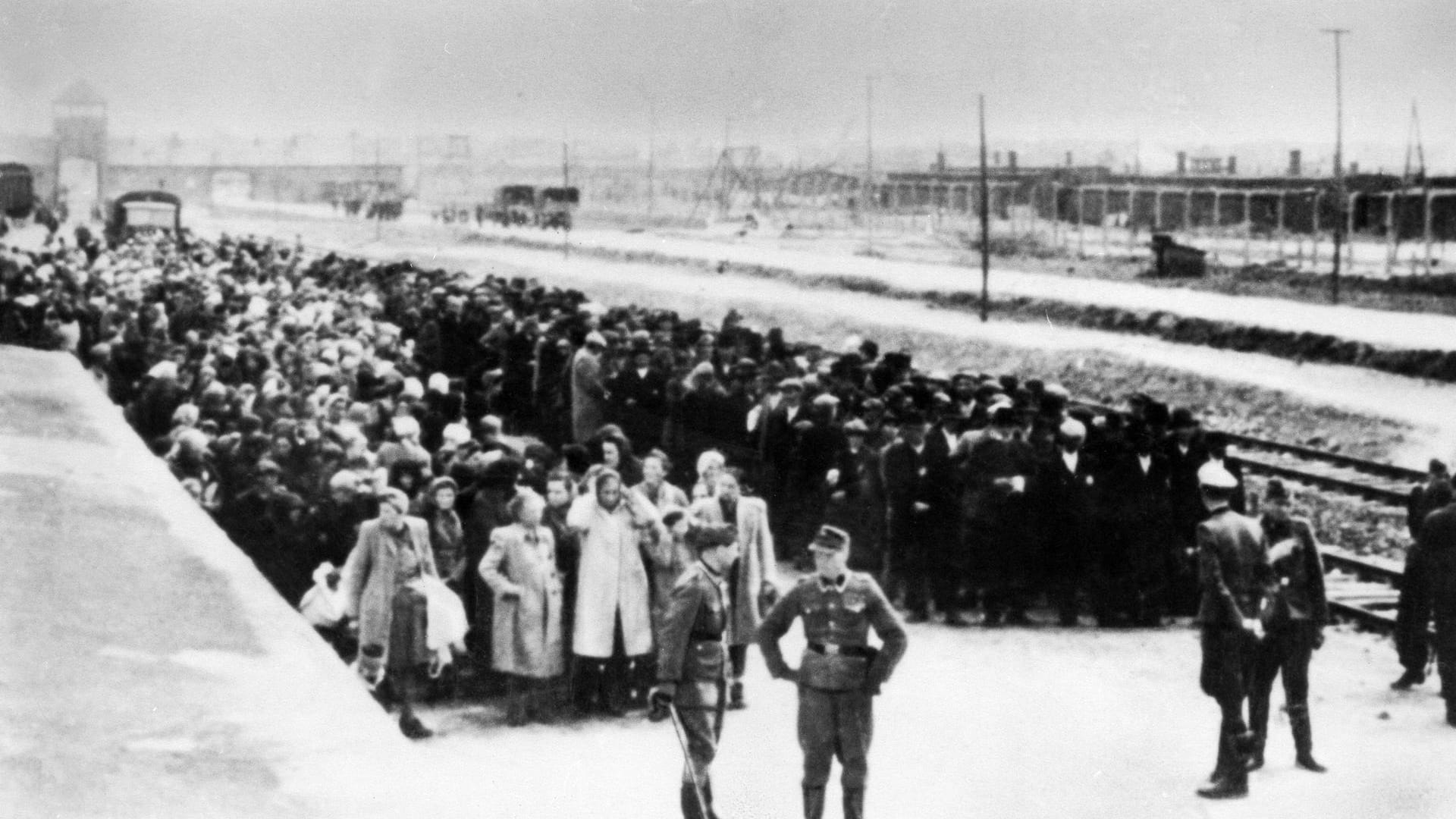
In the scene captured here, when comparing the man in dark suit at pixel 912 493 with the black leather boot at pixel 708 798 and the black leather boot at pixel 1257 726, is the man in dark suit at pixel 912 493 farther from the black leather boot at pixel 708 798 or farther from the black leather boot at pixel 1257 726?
the black leather boot at pixel 708 798

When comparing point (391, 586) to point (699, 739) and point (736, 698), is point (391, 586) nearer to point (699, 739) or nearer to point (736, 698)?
point (736, 698)

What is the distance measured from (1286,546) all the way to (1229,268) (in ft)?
96.3

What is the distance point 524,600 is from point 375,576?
834 mm

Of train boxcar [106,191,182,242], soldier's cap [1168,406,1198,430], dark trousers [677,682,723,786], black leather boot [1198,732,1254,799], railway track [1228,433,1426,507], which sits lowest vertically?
black leather boot [1198,732,1254,799]

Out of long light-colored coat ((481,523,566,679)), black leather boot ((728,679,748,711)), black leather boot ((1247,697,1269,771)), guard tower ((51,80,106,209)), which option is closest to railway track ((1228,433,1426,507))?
black leather boot ((1247,697,1269,771))

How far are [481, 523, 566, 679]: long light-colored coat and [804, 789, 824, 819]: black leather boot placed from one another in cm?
258

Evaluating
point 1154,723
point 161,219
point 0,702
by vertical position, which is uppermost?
point 161,219

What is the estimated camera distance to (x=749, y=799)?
8.11 metres

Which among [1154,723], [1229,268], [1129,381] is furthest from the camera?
[1229,268]

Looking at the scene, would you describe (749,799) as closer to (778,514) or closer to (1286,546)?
(1286,546)

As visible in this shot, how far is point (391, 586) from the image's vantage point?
8.86 m

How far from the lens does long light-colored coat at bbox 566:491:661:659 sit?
9.32 metres

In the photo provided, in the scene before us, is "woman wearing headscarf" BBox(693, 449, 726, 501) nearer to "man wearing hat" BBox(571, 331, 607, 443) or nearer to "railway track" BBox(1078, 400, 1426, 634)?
"railway track" BBox(1078, 400, 1426, 634)

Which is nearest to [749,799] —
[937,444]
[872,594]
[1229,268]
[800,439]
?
[872,594]
